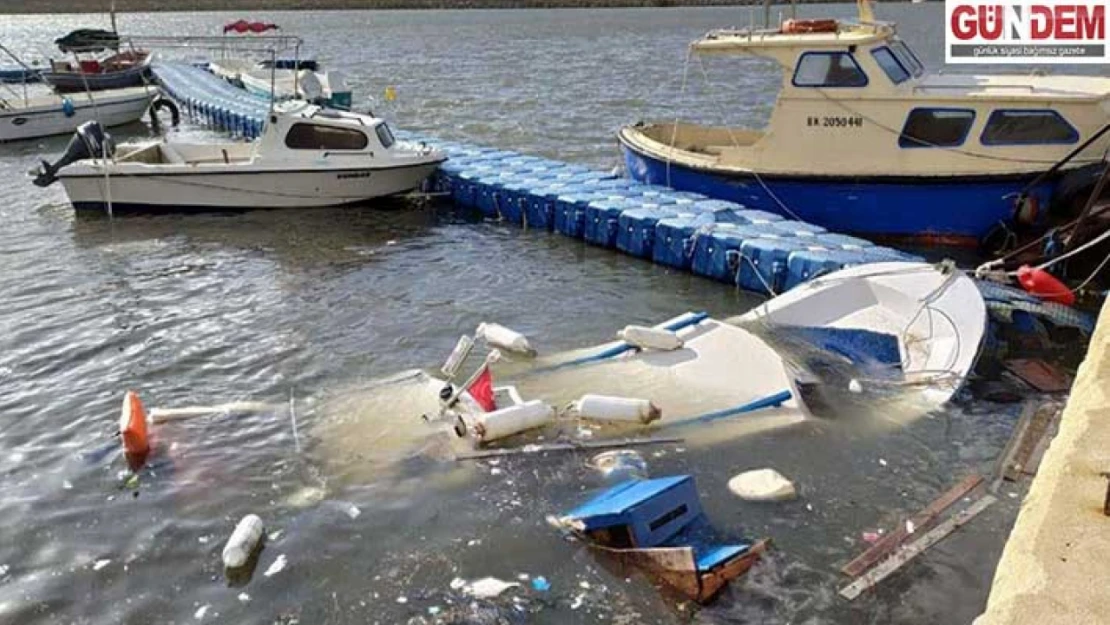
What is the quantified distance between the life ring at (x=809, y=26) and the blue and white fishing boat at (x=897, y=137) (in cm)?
2

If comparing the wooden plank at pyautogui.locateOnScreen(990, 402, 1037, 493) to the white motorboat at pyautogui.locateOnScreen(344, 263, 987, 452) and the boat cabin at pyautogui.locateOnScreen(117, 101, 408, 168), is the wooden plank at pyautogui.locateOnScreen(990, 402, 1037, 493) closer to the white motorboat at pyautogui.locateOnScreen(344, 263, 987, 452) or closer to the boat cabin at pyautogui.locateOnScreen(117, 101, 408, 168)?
the white motorboat at pyautogui.locateOnScreen(344, 263, 987, 452)

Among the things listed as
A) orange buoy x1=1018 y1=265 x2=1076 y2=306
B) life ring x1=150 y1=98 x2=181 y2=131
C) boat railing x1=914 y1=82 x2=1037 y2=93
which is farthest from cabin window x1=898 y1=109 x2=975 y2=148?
life ring x1=150 y1=98 x2=181 y2=131

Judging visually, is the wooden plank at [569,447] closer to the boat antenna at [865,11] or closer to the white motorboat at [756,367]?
the white motorboat at [756,367]

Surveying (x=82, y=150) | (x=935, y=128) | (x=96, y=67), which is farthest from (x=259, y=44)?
(x=935, y=128)

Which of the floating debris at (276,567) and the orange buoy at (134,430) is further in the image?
the orange buoy at (134,430)

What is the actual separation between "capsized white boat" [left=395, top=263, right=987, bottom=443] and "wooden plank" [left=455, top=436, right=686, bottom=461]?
0.65 feet

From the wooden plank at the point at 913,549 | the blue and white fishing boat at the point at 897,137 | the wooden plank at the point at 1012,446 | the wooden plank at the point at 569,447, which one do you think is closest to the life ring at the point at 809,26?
the blue and white fishing boat at the point at 897,137

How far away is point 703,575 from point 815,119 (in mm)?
11001

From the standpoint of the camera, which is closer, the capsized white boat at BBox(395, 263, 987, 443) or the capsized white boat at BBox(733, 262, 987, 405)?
the capsized white boat at BBox(395, 263, 987, 443)

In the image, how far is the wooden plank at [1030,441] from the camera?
959 centimetres

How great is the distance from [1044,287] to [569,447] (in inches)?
285

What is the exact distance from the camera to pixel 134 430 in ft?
34.2

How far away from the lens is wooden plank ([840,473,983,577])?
825 centimetres

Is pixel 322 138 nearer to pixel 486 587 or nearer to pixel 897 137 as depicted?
pixel 897 137
